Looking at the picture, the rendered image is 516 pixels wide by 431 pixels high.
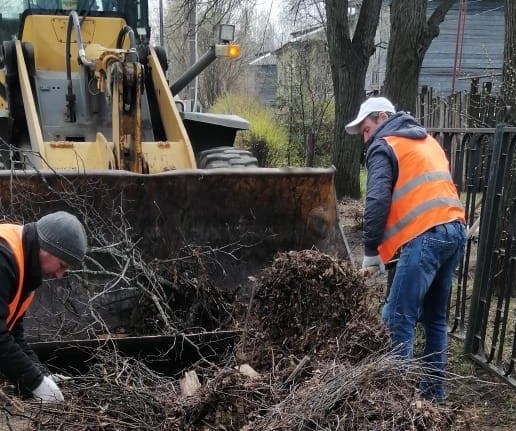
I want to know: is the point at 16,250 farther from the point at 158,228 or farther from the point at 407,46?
the point at 407,46

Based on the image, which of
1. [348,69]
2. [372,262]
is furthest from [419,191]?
[348,69]

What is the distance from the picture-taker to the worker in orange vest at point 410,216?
360cm

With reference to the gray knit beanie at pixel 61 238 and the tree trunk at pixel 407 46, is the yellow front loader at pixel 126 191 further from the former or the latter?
the tree trunk at pixel 407 46

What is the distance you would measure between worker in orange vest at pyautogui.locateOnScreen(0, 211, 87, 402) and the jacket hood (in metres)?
1.84

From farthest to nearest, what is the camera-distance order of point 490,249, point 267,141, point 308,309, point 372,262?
point 267,141 < point 490,249 < point 372,262 < point 308,309

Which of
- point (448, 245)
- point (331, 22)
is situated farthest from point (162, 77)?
point (331, 22)

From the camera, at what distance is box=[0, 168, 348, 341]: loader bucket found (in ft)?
14.2

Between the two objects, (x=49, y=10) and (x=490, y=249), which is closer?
(x=490, y=249)

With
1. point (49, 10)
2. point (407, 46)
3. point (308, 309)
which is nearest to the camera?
point (308, 309)

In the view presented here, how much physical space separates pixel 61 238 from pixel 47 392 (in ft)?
2.30

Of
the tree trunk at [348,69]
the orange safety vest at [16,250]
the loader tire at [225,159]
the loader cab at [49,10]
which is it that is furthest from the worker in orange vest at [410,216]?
the tree trunk at [348,69]

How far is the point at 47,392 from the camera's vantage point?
9.23 ft

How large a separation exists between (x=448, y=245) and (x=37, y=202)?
8.73ft

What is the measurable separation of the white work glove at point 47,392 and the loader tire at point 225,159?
3196mm
